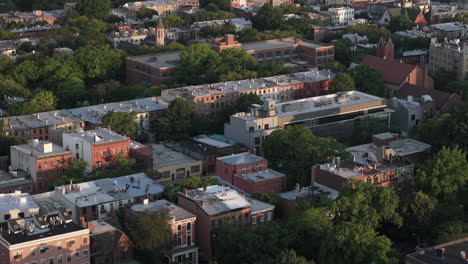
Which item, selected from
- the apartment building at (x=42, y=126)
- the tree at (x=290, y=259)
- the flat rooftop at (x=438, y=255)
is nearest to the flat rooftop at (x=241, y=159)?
the tree at (x=290, y=259)

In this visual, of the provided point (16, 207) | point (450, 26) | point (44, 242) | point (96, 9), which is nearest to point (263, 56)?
point (450, 26)

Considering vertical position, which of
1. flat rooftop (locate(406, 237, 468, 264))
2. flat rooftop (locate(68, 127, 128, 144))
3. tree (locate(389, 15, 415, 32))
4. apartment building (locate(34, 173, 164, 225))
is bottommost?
apartment building (locate(34, 173, 164, 225))

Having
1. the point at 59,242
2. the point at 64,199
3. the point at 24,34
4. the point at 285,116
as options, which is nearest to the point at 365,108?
the point at 285,116

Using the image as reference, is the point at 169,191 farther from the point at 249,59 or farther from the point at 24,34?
the point at 24,34

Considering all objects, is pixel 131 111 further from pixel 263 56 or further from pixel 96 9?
pixel 96 9

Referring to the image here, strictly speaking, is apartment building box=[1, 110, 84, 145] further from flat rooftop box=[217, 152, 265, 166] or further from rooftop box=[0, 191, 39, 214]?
rooftop box=[0, 191, 39, 214]

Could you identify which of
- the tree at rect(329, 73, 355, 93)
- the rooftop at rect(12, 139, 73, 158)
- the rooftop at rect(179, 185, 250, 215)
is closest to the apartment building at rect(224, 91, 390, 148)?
the tree at rect(329, 73, 355, 93)
